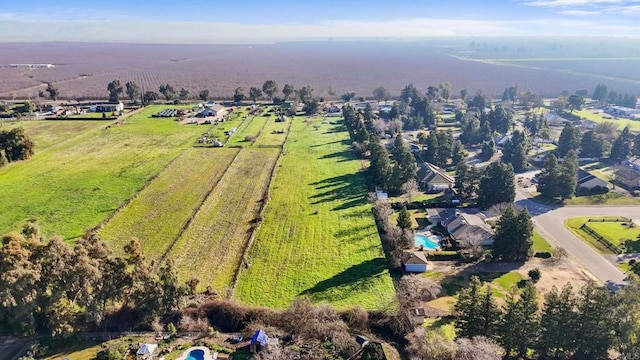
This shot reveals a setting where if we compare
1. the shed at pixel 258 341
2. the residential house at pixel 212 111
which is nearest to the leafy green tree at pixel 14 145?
the residential house at pixel 212 111

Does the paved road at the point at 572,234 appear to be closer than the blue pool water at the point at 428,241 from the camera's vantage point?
Yes

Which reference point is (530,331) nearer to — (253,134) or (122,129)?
(253,134)

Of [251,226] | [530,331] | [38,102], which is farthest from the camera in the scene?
[38,102]

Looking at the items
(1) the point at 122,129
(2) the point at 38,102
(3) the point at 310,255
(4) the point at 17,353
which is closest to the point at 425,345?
(3) the point at 310,255

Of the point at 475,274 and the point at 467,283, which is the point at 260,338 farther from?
the point at 475,274

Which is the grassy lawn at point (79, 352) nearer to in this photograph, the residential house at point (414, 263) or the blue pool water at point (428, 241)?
the residential house at point (414, 263)

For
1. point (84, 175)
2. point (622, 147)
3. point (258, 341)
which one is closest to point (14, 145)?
point (84, 175)
